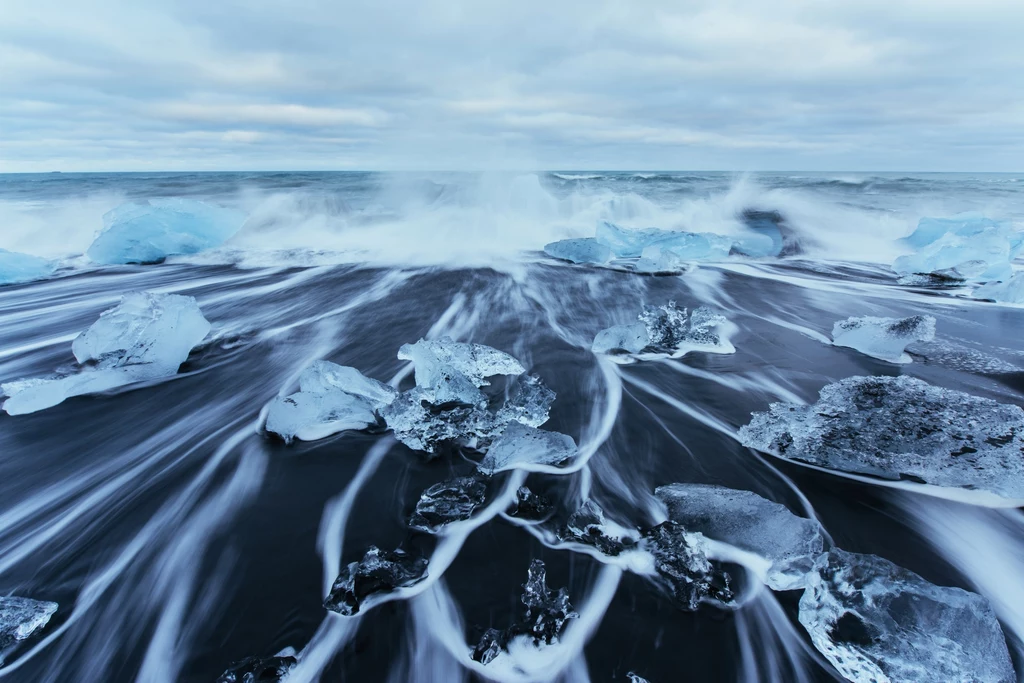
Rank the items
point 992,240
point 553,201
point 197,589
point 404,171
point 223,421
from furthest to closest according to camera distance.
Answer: point 404,171 → point 553,201 → point 992,240 → point 223,421 → point 197,589

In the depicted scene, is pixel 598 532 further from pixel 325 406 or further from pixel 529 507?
pixel 325 406

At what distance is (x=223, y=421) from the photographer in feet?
11.1

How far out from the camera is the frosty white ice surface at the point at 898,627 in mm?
1553

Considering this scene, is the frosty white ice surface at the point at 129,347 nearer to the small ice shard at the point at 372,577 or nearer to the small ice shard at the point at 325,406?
the small ice shard at the point at 325,406

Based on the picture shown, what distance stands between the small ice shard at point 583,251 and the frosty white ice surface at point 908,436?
6.60m

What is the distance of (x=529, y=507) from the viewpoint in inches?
93.4

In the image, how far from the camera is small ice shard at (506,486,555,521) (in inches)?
92.8

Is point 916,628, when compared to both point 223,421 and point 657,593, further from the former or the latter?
point 223,421

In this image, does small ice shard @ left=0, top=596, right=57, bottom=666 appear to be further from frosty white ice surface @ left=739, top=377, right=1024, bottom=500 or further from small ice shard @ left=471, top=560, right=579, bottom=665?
frosty white ice surface @ left=739, top=377, right=1024, bottom=500

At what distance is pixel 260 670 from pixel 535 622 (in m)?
1.06

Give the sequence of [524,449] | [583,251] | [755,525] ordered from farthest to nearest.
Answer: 1. [583,251]
2. [524,449]
3. [755,525]

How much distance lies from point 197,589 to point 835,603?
2789mm

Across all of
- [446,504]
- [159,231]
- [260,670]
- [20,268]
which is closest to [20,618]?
[260,670]

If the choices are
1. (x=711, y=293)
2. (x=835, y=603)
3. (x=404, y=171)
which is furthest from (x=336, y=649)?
(x=404, y=171)
